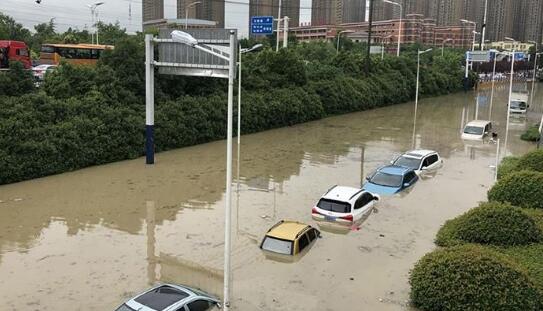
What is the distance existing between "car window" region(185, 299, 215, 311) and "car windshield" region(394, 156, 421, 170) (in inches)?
637

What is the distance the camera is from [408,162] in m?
25.6

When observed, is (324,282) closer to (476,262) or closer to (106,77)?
(476,262)

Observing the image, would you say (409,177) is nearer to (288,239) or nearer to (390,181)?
(390,181)

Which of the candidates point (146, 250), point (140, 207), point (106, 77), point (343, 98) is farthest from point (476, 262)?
point (343, 98)

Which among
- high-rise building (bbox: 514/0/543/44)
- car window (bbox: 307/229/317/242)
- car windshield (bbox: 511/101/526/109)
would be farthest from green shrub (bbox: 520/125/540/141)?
high-rise building (bbox: 514/0/543/44)

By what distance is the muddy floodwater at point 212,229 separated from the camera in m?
12.7

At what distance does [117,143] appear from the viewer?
26.9m

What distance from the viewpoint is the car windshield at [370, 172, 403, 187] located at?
22000 mm

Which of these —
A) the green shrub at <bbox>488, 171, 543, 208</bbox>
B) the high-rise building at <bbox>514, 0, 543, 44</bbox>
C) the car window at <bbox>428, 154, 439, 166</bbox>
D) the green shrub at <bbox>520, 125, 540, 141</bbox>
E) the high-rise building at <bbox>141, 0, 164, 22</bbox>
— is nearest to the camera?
the green shrub at <bbox>488, 171, 543, 208</bbox>

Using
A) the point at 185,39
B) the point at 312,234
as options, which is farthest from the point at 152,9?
the point at 185,39

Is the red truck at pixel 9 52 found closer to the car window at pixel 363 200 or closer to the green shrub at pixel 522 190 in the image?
the car window at pixel 363 200

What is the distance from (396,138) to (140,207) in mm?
22228

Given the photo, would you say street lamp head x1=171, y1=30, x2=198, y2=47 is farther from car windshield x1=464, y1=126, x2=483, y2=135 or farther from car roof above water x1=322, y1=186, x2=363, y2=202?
car windshield x1=464, y1=126, x2=483, y2=135

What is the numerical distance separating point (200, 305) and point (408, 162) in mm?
17158
